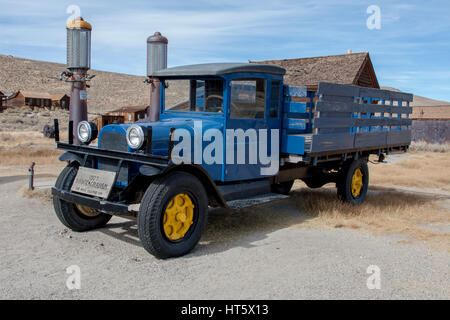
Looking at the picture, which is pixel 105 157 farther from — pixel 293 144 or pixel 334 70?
pixel 334 70

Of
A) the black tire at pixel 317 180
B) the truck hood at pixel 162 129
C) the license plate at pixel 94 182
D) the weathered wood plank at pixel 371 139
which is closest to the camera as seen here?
the license plate at pixel 94 182

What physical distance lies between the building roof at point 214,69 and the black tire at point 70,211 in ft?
6.21

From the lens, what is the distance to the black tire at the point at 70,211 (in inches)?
222

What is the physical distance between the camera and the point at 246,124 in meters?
6.02

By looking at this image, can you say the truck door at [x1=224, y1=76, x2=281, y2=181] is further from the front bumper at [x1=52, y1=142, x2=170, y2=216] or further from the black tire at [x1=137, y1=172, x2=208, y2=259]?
the front bumper at [x1=52, y1=142, x2=170, y2=216]

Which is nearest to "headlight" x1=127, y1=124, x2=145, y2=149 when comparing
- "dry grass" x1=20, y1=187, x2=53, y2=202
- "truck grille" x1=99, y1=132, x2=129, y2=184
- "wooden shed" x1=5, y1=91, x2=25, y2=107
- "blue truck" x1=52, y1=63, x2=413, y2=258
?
"blue truck" x1=52, y1=63, x2=413, y2=258

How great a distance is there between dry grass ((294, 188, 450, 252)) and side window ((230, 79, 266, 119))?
193 centimetres

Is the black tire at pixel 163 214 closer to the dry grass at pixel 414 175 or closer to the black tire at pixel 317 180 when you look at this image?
the black tire at pixel 317 180

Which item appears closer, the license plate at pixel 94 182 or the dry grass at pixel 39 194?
the license plate at pixel 94 182

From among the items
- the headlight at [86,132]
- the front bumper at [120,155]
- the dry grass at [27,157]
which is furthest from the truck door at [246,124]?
the dry grass at [27,157]
